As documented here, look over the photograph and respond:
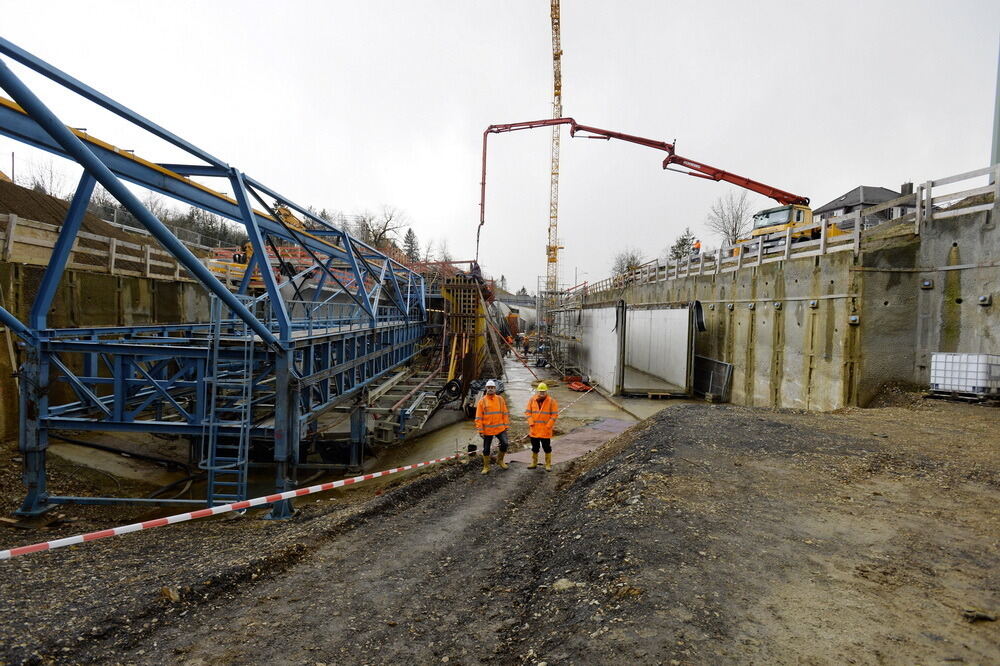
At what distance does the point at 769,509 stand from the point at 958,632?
1.99 meters

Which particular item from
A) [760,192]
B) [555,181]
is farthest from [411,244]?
[760,192]

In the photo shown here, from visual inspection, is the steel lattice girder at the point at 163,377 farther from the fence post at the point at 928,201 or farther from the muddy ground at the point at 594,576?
the fence post at the point at 928,201

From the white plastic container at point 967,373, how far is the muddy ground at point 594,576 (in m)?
3.46

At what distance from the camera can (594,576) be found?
11.4 feet

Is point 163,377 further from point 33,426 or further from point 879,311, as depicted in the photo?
point 879,311

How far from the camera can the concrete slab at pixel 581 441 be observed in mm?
9171

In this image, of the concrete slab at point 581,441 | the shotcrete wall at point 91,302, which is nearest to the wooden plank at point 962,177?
the concrete slab at point 581,441

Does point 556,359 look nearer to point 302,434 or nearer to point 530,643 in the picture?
point 302,434

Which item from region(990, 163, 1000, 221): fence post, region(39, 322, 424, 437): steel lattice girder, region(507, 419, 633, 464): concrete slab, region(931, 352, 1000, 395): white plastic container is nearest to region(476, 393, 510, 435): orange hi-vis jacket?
region(507, 419, 633, 464): concrete slab

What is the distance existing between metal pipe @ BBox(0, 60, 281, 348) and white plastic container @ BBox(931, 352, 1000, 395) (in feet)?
40.9

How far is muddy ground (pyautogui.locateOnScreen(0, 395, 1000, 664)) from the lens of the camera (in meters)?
2.78

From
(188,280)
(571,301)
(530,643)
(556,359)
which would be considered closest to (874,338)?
(530,643)

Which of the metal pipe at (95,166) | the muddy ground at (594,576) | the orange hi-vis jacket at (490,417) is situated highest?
the metal pipe at (95,166)

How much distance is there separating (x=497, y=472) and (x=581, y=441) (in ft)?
10.6
